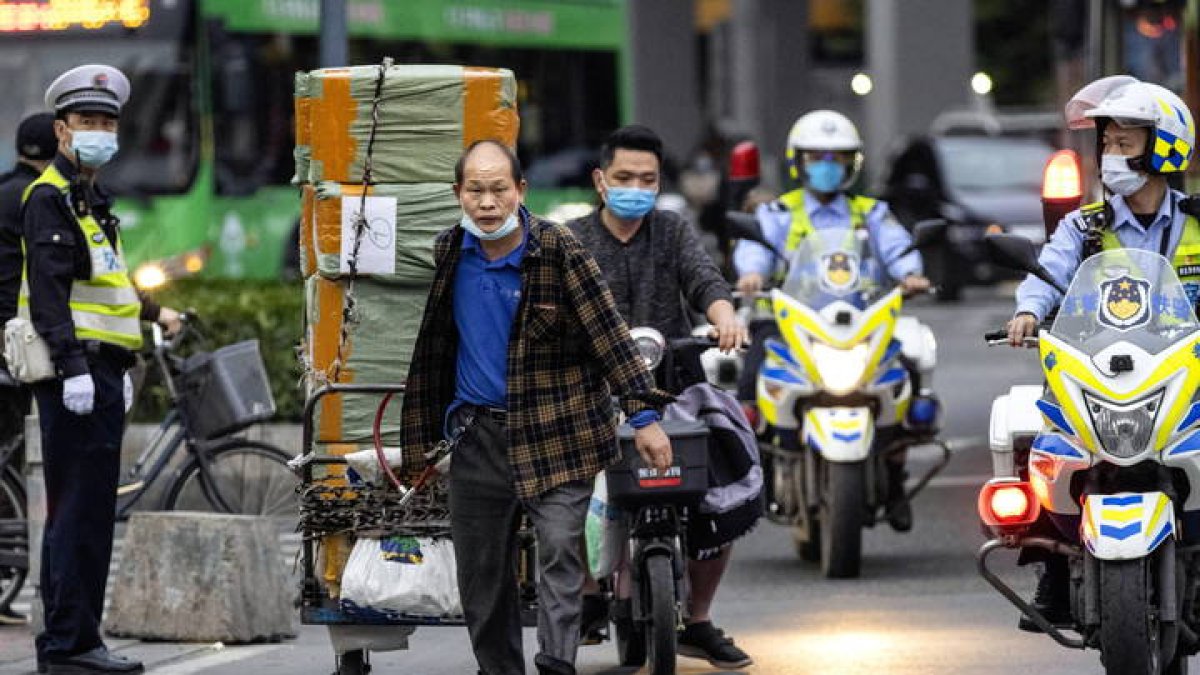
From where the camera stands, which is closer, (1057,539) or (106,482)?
(1057,539)

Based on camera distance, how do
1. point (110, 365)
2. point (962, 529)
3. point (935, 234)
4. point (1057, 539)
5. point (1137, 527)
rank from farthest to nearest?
point (962, 529) → point (935, 234) → point (110, 365) → point (1057, 539) → point (1137, 527)

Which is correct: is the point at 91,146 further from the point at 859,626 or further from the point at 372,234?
the point at 859,626

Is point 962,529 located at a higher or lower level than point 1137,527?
lower

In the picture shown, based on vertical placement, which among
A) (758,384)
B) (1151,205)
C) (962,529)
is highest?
(1151,205)

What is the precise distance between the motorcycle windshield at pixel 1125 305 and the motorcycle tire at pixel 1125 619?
598 mm

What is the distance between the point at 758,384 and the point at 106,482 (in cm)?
353

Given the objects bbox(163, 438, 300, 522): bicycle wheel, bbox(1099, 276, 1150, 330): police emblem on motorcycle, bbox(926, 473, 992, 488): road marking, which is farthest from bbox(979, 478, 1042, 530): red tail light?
bbox(926, 473, 992, 488): road marking

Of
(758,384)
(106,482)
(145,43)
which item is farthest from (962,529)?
(145,43)

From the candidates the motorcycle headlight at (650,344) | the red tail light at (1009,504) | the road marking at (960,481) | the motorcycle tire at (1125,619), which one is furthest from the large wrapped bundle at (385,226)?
the road marking at (960,481)

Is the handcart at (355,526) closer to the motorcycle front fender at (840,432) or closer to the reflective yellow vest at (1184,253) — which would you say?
the reflective yellow vest at (1184,253)

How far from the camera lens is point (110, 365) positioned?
9656 millimetres

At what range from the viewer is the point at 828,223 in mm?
12438

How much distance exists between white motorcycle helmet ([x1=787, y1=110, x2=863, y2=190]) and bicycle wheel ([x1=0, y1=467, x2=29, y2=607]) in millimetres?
3693

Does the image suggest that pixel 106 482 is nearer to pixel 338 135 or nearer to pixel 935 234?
pixel 338 135
